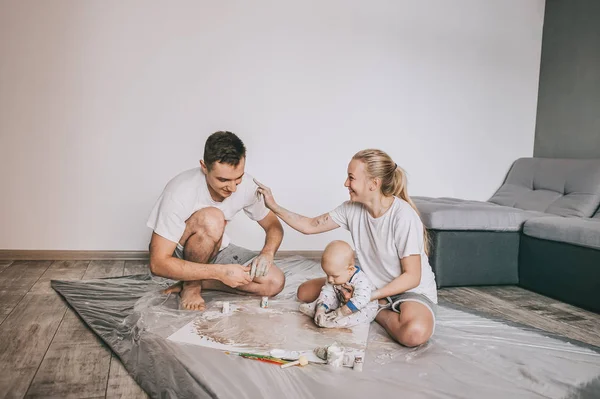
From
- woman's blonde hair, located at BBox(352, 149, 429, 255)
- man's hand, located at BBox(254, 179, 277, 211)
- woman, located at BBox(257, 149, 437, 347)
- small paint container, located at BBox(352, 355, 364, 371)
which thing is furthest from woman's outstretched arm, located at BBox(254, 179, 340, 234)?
small paint container, located at BBox(352, 355, 364, 371)

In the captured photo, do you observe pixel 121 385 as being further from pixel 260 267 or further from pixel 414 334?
pixel 414 334

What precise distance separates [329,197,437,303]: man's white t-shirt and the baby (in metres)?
0.11

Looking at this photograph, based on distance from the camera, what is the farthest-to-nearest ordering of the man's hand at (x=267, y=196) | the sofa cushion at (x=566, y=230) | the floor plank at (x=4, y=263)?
the floor plank at (x=4, y=263), the sofa cushion at (x=566, y=230), the man's hand at (x=267, y=196)

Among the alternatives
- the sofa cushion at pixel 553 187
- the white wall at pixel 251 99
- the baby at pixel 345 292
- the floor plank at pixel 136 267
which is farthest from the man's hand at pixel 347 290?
the sofa cushion at pixel 553 187

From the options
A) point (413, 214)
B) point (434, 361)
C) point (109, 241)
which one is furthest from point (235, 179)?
point (109, 241)

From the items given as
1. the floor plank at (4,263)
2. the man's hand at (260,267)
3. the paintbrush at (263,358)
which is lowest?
the floor plank at (4,263)

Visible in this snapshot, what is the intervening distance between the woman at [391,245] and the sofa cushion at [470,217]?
2.97 ft

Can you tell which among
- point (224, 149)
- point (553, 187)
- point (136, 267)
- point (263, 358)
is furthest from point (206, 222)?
point (553, 187)

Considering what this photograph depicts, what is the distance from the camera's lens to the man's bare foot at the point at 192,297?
2322 millimetres

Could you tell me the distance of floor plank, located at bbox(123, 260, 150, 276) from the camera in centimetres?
328

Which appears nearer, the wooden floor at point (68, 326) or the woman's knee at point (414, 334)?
the wooden floor at point (68, 326)

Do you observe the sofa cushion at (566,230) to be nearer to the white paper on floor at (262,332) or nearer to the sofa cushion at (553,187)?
the sofa cushion at (553,187)

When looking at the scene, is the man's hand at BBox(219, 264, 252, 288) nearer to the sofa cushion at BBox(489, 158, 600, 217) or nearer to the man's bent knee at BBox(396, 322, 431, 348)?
the man's bent knee at BBox(396, 322, 431, 348)

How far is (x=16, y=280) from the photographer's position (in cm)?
294
